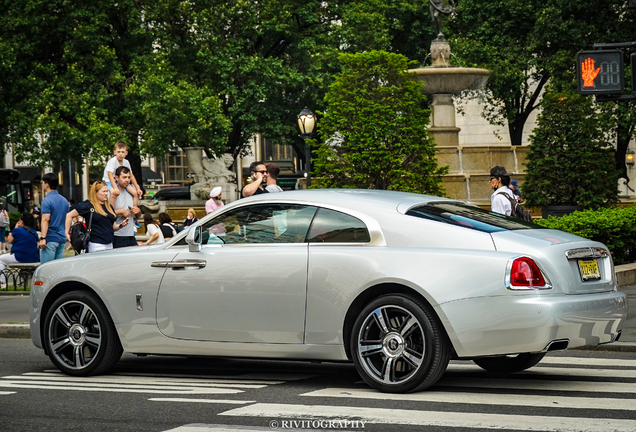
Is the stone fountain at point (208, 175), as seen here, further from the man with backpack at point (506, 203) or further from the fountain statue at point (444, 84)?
the man with backpack at point (506, 203)

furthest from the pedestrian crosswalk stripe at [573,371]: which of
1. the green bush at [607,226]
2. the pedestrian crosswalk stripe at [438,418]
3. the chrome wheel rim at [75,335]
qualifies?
the green bush at [607,226]

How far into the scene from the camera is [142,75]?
117 ft

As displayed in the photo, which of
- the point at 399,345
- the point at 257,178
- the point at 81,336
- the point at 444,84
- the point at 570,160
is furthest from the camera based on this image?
the point at 444,84

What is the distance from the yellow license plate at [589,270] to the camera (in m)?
6.93

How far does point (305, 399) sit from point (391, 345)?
2.24ft

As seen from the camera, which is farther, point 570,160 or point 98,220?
point 570,160

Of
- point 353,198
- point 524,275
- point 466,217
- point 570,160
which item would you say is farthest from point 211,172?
point 524,275

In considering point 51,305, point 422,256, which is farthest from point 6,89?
point 422,256

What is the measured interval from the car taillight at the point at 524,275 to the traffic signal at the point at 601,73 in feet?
21.4

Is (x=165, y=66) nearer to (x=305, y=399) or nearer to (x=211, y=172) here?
(x=211, y=172)

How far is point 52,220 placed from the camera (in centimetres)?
1443

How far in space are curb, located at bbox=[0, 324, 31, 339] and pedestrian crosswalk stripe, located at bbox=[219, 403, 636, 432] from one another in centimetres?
595

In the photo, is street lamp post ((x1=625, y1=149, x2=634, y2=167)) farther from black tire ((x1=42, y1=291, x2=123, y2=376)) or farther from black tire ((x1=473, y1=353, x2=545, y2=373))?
black tire ((x1=42, y1=291, x2=123, y2=376))

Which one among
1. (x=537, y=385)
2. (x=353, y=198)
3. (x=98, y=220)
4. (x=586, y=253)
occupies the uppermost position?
(x=353, y=198)
